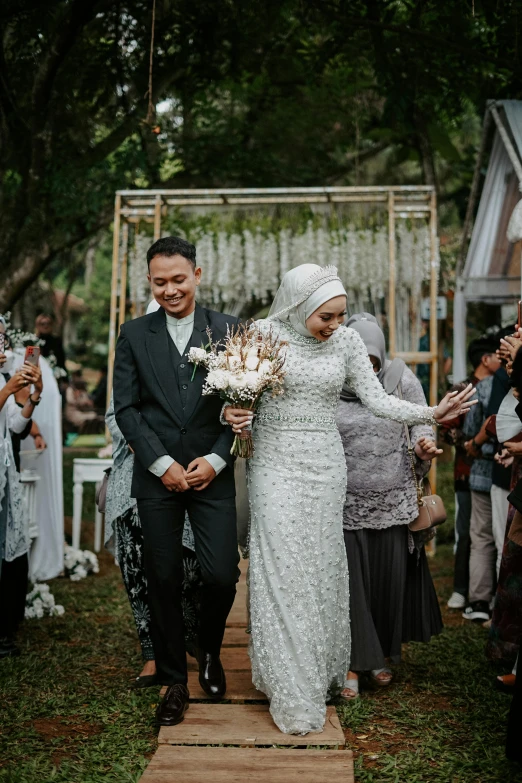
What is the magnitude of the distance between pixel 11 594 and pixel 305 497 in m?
2.42

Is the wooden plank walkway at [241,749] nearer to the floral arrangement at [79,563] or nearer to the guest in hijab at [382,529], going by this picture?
the guest in hijab at [382,529]

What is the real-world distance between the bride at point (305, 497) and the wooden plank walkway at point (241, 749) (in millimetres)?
122

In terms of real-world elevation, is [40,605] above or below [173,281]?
below

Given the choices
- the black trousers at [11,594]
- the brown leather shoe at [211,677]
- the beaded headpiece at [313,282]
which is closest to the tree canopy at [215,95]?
the beaded headpiece at [313,282]

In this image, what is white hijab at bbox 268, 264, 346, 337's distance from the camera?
13.9ft

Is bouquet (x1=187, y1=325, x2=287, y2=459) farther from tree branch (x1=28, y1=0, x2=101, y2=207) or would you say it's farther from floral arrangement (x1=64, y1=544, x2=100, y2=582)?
tree branch (x1=28, y1=0, x2=101, y2=207)

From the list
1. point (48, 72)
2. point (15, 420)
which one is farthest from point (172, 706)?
point (48, 72)

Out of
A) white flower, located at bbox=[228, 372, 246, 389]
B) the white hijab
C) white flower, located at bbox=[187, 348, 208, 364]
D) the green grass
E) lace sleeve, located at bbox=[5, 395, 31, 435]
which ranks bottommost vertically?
the green grass

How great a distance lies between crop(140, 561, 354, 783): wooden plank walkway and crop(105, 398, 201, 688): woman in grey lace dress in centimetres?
42

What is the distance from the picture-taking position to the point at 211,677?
4625 mm

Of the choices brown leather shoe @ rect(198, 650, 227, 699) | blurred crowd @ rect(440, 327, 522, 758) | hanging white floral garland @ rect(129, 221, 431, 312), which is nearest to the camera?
brown leather shoe @ rect(198, 650, 227, 699)

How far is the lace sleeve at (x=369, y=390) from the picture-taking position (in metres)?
4.39

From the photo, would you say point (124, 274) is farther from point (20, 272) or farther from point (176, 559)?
point (176, 559)

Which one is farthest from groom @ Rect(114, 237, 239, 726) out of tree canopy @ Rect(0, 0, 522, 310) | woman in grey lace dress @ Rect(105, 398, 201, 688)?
tree canopy @ Rect(0, 0, 522, 310)
